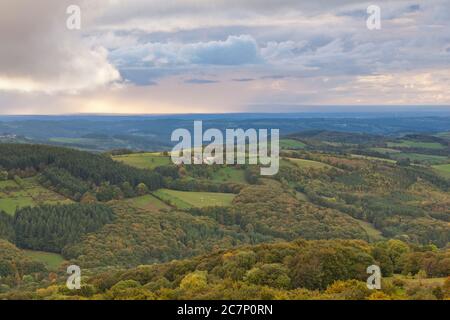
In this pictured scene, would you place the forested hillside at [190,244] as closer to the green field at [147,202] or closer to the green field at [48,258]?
the green field at [48,258]

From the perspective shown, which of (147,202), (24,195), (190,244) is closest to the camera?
(190,244)

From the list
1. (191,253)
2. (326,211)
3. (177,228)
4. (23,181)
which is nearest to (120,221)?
(177,228)

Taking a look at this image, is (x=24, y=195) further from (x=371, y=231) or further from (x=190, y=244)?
(x=371, y=231)

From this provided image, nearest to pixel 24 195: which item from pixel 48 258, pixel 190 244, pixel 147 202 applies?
pixel 147 202

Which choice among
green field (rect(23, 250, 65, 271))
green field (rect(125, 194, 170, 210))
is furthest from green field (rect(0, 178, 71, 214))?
green field (rect(23, 250, 65, 271))

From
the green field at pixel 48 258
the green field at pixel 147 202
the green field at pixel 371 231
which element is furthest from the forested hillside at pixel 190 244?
the green field at pixel 371 231
